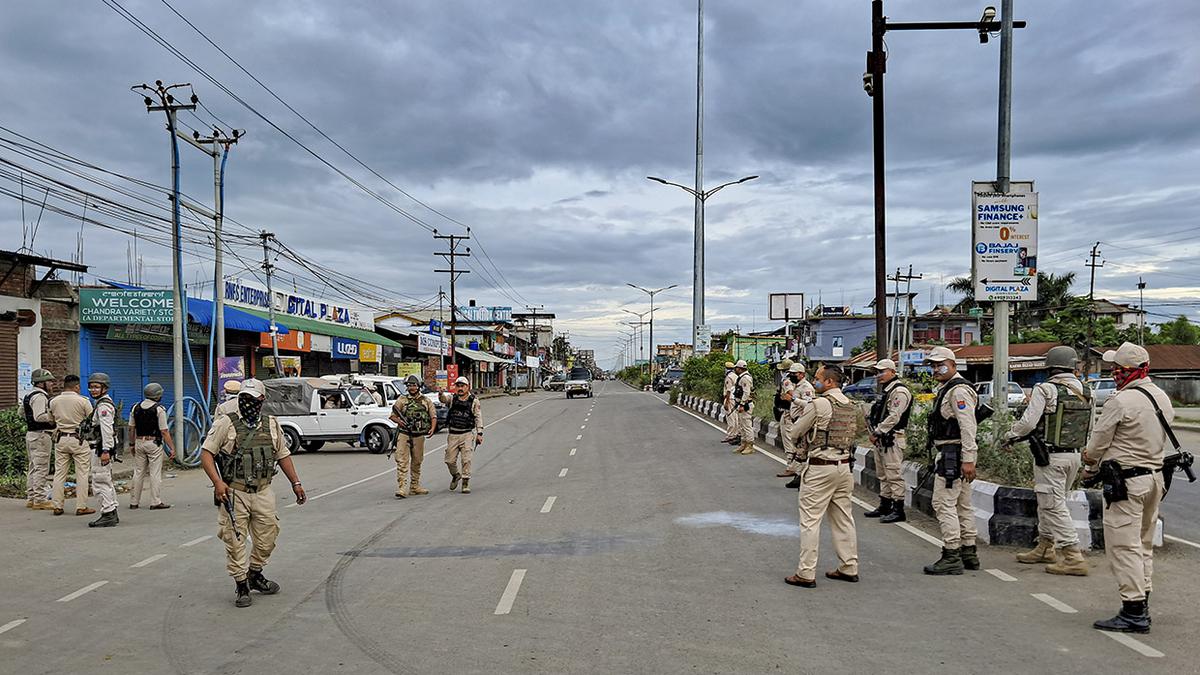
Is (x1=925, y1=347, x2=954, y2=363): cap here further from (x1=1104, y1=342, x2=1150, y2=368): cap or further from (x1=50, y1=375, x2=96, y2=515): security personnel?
(x1=50, y1=375, x2=96, y2=515): security personnel

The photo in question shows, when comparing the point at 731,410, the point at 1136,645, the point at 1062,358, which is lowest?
the point at 1136,645

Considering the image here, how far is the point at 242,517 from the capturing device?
7504mm

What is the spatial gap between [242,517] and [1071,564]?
7.13 meters

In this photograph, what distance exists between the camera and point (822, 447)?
25.7 feet

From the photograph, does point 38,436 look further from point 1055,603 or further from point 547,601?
point 1055,603

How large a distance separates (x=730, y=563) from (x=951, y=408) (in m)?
2.50

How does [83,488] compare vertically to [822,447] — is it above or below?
below

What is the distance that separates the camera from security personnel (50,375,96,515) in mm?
12156

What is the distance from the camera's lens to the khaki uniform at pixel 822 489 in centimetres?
767

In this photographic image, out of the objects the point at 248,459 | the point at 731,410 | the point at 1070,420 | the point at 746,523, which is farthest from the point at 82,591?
the point at 731,410

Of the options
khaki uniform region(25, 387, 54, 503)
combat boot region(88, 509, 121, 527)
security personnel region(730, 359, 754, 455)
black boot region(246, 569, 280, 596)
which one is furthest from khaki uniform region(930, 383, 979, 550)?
security personnel region(730, 359, 754, 455)

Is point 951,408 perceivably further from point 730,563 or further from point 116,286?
point 116,286

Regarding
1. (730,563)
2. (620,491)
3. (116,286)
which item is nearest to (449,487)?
(620,491)

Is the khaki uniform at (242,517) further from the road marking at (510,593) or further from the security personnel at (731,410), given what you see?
the security personnel at (731,410)
